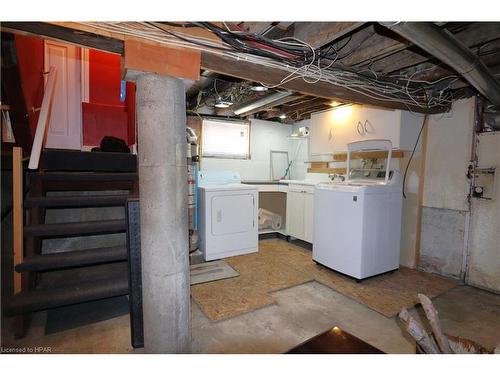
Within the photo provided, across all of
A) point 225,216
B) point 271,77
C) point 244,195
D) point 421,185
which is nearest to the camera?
point 271,77

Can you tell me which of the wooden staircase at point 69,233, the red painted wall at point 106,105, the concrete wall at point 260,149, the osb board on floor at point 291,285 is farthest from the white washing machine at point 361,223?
the red painted wall at point 106,105

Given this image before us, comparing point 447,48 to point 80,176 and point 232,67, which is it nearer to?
point 232,67

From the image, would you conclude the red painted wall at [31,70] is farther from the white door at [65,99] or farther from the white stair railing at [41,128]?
the white door at [65,99]

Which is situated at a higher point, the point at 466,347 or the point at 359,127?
the point at 359,127

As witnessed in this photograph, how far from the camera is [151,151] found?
62.9 inches

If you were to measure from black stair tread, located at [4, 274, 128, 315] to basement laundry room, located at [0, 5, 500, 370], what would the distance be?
1 cm

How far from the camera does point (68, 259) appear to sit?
2029 millimetres

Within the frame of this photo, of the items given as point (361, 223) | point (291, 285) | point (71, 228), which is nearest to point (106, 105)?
point (71, 228)

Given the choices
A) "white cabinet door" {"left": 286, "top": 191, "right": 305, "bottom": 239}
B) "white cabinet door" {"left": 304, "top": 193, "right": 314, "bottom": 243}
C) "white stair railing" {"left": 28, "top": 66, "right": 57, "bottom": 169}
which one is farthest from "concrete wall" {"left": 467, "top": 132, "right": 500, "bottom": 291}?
"white stair railing" {"left": 28, "top": 66, "right": 57, "bottom": 169}

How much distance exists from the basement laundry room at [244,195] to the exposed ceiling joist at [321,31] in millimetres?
17

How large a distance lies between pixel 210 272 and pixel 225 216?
2.63ft

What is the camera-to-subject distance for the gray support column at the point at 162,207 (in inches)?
63.1

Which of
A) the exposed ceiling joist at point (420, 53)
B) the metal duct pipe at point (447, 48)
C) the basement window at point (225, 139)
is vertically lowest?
the basement window at point (225, 139)

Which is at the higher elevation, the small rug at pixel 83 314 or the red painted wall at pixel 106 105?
the red painted wall at pixel 106 105
